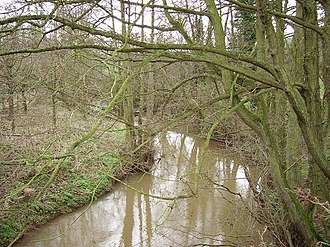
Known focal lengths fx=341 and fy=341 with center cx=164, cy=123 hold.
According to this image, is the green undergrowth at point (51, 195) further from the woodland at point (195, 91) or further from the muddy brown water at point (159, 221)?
the muddy brown water at point (159, 221)

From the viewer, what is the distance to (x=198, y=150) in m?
15.6

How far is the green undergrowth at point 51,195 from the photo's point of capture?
703cm

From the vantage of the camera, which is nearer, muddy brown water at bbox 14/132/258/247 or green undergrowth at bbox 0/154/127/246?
green undergrowth at bbox 0/154/127/246

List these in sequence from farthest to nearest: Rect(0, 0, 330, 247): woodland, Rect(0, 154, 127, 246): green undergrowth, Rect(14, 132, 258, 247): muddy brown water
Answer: Rect(14, 132, 258, 247): muddy brown water
Rect(0, 154, 127, 246): green undergrowth
Rect(0, 0, 330, 247): woodland

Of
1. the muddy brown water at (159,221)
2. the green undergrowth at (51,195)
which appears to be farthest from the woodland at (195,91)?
the muddy brown water at (159,221)

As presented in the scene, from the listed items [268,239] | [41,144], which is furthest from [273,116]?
[41,144]

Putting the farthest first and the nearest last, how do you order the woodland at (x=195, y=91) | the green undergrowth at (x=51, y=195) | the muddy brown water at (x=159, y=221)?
the muddy brown water at (x=159, y=221)
the green undergrowth at (x=51, y=195)
the woodland at (x=195, y=91)

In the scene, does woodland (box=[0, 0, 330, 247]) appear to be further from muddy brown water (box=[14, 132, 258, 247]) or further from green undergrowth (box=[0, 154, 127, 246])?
muddy brown water (box=[14, 132, 258, 247])

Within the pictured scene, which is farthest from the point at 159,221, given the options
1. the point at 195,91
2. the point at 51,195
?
the point at 195,91

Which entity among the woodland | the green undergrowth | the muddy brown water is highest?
the woodland

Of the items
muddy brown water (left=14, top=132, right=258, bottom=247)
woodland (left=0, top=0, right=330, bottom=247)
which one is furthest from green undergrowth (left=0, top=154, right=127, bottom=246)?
muddy brown water (left=14, top=132, right=258, bottom=247)

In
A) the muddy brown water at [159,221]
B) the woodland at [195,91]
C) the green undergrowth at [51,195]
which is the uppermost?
the woodland at [195,91]

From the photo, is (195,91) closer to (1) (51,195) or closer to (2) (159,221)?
(2) (159,221)

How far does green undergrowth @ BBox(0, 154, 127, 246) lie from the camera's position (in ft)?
23.1
